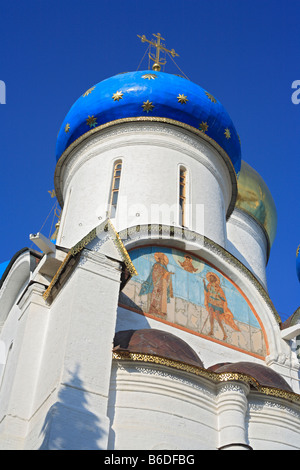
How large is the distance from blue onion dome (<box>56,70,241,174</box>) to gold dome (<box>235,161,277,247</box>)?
4.59 m

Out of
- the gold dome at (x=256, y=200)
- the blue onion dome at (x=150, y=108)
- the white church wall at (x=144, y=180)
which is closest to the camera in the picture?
the white church wall at (x=144, y=180)

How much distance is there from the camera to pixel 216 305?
9227mm

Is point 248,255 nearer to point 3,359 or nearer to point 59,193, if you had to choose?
point 59,193

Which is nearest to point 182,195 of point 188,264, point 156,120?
point 156,120

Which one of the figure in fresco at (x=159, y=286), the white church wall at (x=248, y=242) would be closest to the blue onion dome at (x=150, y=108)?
the figure in fresco at (x=159, y=286)

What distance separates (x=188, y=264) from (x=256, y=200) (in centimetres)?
788

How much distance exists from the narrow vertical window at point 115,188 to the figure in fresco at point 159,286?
1.29m

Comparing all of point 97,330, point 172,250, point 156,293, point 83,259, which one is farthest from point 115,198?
point 97,330

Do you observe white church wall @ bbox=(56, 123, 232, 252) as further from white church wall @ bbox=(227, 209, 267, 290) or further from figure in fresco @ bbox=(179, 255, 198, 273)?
white church wall @ bbox=(227, 209, 267, 290)

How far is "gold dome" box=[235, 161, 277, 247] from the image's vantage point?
16703 millimetres

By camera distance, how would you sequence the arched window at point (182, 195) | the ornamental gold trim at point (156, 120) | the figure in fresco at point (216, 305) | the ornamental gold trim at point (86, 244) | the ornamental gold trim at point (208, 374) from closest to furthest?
the ornamental gold trim at point (208, 374), the ornamental gold trim at point (86, 244), the figure in fresco at point (216, 305), the arched window at point (182, 195), the ornamental gold trim at point (156, 120)

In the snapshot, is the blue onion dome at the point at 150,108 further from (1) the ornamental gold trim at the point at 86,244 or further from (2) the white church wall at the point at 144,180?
(1) the ornamental gold trim at the point at 86,244

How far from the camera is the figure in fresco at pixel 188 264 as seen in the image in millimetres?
9375

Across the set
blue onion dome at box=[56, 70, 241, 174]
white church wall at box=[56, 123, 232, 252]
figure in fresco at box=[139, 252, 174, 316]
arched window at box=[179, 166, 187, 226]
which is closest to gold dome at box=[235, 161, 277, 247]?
blue onion dome at box=[56, 70, 241, 174]
